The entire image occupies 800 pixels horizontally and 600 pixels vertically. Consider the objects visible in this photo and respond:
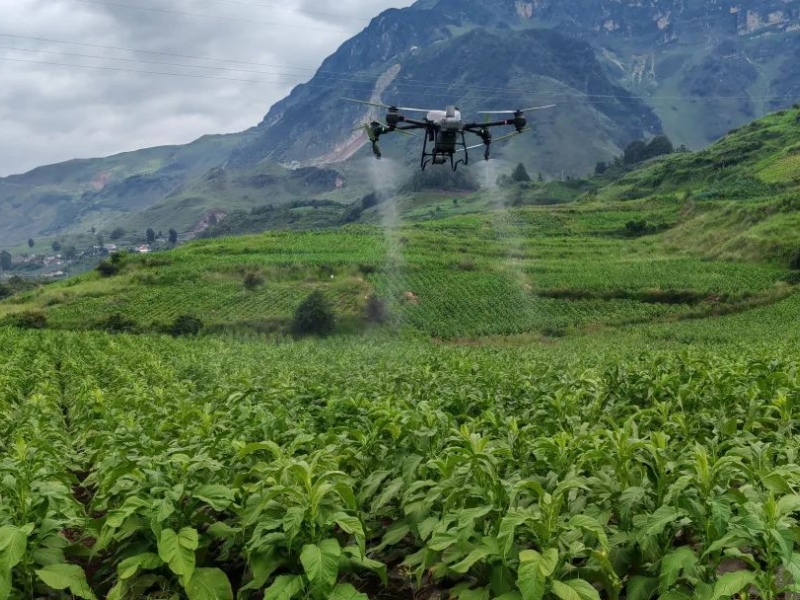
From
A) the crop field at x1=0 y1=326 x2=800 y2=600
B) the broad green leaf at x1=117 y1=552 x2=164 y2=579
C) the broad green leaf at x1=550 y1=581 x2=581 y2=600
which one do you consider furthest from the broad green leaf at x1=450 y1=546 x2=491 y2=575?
the broad green leaf at x1=117 y1=552 x2=164 y2=579

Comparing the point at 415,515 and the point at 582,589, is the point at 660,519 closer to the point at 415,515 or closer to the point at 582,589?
the point at 582,589

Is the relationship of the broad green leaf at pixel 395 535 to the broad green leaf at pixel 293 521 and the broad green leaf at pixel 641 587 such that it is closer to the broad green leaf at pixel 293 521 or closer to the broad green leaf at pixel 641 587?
the broad green leaf at pixel 293 521

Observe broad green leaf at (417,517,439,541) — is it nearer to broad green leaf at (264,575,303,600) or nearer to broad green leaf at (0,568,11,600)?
broad green leaf at (264,575,303,600)

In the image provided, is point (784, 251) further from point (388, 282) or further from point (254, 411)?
point (254, 411)

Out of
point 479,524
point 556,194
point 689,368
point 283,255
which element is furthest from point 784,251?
point 556,194

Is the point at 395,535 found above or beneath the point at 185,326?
above

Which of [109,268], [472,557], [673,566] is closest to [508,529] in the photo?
[472,557]
